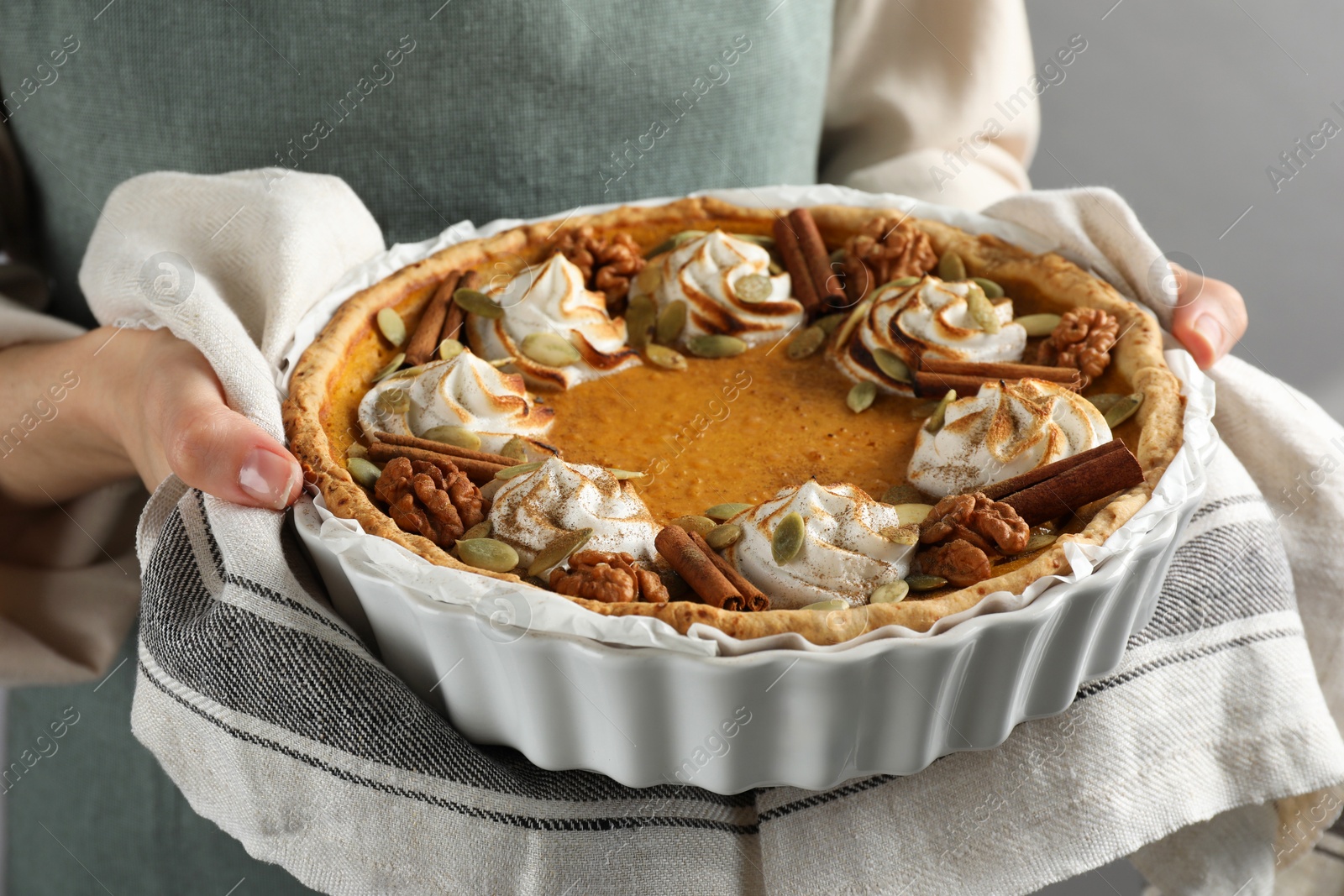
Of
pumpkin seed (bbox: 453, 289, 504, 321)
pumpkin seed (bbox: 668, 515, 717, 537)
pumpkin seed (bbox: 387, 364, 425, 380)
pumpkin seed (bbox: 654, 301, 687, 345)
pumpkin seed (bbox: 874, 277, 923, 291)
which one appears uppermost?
pumpkin seed (bbox: 453, 289, 504, 321)

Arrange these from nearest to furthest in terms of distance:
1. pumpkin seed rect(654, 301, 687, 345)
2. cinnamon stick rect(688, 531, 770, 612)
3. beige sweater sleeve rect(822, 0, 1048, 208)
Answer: cinnamon stick rect(688, 531, 770, 612), pumpkin seed rect(654, 301, 687, 345), beige sweater sleeve rect(822, 0, 1048, 208)

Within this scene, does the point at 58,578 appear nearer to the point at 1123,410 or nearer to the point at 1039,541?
the point at 1039,541

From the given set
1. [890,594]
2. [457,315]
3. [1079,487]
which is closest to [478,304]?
[457,315]

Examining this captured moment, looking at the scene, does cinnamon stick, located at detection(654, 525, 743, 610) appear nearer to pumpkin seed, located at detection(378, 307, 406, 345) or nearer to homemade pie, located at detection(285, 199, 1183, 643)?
homemade pie, located at detection(285, 199, 1183, 643)

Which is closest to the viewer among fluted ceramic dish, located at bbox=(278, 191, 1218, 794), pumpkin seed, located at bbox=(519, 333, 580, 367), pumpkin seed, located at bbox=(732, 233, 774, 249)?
fluted ceramic dish, located at bbox=(278, 191, 1218, 794)

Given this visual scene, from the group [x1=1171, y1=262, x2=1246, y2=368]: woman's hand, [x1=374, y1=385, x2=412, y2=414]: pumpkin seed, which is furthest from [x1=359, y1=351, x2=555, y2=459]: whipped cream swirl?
[x1=1171, y1=262, x2=1246, y2=368]: woman's hand

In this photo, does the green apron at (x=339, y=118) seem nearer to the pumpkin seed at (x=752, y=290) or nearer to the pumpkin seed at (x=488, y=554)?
the pumpkin seed at (x=752, y=290)

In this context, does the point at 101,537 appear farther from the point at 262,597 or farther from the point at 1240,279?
the point at 1240,279

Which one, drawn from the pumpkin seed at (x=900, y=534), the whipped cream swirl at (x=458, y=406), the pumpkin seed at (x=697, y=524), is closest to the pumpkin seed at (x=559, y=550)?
the pumpkin seed at (x=697, y=524)

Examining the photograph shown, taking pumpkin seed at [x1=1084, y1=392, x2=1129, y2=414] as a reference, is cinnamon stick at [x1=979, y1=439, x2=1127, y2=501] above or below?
above
